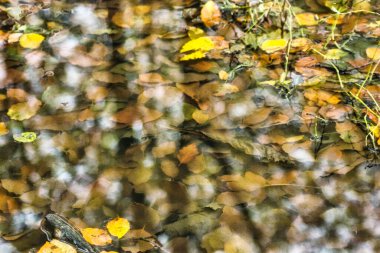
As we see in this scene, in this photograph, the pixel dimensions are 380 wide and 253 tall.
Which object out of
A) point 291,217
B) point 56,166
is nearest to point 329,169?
point 291,217

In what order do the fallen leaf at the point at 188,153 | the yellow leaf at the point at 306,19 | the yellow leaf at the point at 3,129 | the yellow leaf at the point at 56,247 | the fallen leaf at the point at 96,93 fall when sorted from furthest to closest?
1. the yellow leaf at the point at 306,19
2. the fallen leaf at the point at 96,93
3. the yellow leaf at the point at 3,129
4. the fallen leaf at the point at 188,153
5. the yellow leaf at the point at 56,247

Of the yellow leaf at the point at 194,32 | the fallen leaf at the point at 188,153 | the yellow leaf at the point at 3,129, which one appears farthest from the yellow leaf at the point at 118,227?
the yellow leaf at the point at 194,32

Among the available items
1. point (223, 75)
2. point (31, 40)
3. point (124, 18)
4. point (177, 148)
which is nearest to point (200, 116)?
point (177, 148)

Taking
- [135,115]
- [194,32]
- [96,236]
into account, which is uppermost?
[194,32]

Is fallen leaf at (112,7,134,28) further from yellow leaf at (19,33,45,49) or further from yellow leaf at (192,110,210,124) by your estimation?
yellow leaf at (192,110,210,124)

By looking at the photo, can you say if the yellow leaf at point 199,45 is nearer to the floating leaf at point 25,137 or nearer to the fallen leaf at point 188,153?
the fallen leaf at point 188,153

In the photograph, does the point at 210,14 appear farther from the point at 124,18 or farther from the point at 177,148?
the point at 177,148
